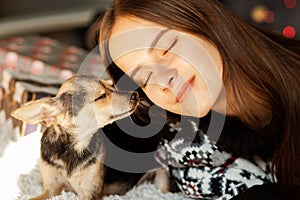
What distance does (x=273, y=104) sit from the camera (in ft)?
3.34

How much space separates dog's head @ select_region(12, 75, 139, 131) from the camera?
0.86 metres

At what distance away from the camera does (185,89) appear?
91 cm

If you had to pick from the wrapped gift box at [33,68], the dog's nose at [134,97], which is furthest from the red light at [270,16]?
the dog's nose at [134,97]

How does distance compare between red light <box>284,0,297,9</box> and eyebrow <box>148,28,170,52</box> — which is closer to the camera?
eyebrow <box>148,28,170,52</box>

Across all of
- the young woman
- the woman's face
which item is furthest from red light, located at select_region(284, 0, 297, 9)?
the woman's face

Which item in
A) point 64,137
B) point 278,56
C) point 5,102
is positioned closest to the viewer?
point 64,137

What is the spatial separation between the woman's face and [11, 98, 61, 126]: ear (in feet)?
0.48

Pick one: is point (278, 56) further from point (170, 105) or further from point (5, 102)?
point (5, 102)

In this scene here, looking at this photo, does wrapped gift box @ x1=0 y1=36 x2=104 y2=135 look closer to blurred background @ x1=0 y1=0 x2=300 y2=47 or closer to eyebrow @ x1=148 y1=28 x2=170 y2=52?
eyebrow @ x1=148 y1=28 x2=170 y2=52

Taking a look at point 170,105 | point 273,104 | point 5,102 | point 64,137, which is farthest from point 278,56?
point 5,102

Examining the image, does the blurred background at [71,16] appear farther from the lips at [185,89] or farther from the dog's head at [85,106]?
the dog's head at [85,106]

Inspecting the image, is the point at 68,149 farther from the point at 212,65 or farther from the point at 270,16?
the point at 270,16

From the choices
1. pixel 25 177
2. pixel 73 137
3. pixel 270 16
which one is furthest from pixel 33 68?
pixel 270 16

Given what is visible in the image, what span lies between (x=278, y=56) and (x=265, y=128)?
136 millimetres
